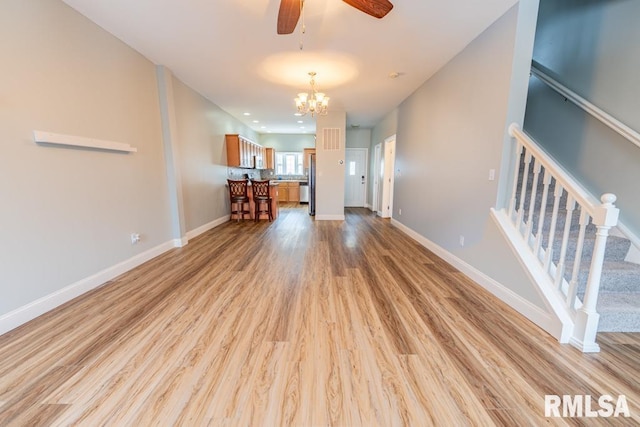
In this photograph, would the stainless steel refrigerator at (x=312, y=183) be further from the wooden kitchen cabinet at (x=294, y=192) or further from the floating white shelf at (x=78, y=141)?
the floating white shelf at (x=78, y=141)

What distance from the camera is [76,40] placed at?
228cm

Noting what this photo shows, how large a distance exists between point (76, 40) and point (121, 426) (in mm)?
3134

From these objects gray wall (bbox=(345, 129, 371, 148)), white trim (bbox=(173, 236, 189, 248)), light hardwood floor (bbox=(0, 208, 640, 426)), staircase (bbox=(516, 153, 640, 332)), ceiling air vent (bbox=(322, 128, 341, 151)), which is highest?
gray wall (bbox=(345, 129, 371, 148))

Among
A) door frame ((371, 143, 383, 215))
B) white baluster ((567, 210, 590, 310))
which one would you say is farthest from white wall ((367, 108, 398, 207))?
→ white baluster ((567, 210, 590, 310))

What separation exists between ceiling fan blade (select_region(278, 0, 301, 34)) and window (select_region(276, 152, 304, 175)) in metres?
7.69

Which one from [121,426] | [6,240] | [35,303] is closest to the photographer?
[121,426]

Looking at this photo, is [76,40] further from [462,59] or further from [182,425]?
[462,59]

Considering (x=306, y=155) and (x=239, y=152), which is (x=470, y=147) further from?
(x=306, y=155)

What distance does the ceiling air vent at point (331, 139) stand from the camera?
5891mm

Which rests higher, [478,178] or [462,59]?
[462,59]

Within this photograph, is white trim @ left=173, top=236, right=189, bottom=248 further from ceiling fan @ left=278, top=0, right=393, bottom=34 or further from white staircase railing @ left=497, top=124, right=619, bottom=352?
white staircase railing @ left=497, top=124, right=619, bottom=352

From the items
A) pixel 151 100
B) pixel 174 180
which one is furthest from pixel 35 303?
pixel 151 100

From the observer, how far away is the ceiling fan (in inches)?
71.8

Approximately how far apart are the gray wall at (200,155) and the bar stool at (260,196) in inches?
27.8
